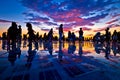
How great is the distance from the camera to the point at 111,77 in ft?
48.2

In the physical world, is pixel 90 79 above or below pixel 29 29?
below

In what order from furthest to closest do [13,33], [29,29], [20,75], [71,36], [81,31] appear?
[71,36]
[81,31]
[29,29]
[13,33]
[20,75]

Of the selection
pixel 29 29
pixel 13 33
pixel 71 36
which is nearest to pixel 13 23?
pixel 13 33

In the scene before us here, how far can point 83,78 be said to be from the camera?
1439 centimetres

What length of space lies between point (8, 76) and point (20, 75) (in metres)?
1.13

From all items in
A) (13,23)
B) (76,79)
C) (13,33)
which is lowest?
(76,79)

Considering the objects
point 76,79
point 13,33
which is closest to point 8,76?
point 76,79

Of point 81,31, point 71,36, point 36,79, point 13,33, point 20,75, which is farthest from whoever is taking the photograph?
point 71,36

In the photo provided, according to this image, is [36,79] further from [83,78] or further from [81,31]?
[81,31]

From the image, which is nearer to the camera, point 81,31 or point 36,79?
point 36,79

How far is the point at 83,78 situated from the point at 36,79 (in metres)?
4.38

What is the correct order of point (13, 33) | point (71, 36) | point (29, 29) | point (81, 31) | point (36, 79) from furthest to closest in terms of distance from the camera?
point (71, 36)
point (81, 31)
point (29, 29)
point (13, 33)
point (36, 79)

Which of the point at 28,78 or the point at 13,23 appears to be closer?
the point at 28,78

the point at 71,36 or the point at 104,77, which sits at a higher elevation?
the point at 71,36
